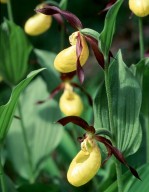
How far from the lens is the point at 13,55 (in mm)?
2178

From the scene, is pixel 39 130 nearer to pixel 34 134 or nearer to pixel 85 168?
pixel 34 134

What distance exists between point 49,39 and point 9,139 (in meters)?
1.43

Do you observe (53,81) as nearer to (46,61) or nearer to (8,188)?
(46,61)

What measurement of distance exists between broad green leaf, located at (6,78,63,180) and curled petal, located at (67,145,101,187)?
0.96m

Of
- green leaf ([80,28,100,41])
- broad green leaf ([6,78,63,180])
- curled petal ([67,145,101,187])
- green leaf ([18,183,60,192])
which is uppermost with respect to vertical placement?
green leaf ([80,28,100,41])

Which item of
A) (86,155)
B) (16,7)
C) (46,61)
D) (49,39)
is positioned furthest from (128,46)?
(86,155)

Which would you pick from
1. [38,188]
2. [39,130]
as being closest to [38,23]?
[39,130]

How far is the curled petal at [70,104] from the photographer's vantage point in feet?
6.73

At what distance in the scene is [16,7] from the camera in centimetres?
374

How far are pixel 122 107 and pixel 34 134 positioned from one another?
3.42ft

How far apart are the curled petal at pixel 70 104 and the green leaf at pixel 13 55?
24 cm

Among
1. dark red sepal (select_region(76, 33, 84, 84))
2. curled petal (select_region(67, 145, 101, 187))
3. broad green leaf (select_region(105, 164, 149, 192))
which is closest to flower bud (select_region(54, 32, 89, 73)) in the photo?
dark red sepal (select_region(76, 33, 84, 84))

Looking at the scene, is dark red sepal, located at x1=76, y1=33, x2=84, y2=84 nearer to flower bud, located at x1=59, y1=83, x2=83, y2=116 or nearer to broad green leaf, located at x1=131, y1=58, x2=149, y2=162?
broad green leaf, located at x1=131, y1=58, x2=149, y2=162

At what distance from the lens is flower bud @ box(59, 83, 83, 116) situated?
2.05m
